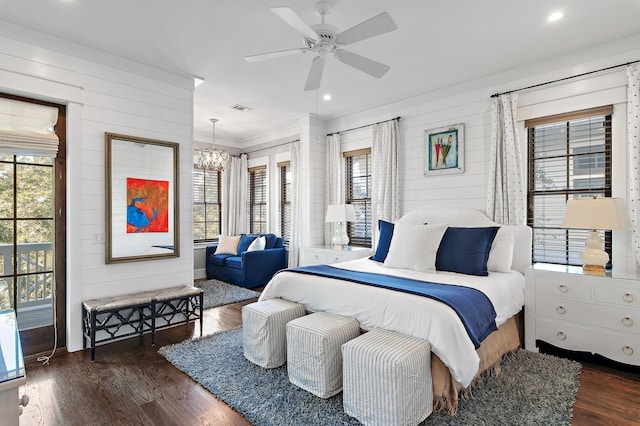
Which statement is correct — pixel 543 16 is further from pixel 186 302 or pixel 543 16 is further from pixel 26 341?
pixel 26 341

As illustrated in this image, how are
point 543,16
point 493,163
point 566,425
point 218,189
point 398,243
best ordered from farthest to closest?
point 218,189, point 493,163, point 398,243, point 543,16, point 566,425

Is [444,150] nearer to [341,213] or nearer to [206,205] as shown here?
[341,213]

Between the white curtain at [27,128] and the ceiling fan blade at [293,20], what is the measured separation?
241cm

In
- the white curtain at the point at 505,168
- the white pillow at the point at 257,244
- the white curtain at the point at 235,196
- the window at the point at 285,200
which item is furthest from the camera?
the white curtain at the point at 235,196

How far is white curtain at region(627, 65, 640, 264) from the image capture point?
3.04 metres

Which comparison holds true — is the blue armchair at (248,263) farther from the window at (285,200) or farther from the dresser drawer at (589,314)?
the dresser drawer at (589,314)

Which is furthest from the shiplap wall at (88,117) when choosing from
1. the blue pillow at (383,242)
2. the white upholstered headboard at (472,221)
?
the white upholstered headboard at (472,221)

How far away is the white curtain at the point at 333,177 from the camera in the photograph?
5.63 meters

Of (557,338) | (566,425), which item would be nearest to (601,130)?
(557,338)

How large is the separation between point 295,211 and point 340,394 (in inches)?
154

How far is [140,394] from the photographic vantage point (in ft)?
8.02

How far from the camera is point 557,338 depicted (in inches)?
118

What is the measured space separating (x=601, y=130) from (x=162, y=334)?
484cm

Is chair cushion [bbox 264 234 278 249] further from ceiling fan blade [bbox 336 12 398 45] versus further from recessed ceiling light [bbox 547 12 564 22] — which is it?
recessed ceiling light [bbox 547 12 564 22]
